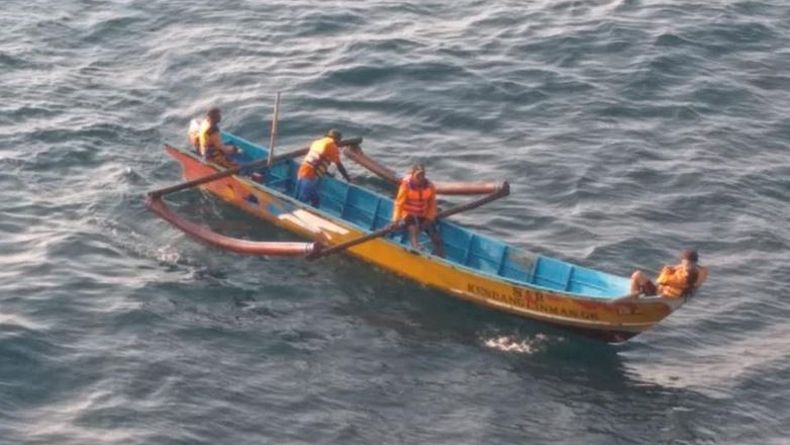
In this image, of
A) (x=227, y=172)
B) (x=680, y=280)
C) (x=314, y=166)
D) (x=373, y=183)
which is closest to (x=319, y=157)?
(x=314, y=166)

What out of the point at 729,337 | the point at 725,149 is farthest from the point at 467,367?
the point at 725,149

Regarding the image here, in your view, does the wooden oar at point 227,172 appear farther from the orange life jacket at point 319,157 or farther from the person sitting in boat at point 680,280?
the person sitting in boat at point 680,280

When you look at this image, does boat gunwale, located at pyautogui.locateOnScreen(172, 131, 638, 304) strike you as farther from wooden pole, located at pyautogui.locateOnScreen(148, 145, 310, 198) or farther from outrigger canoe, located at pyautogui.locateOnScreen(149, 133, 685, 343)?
wooden pole, located at pyautogui.locateOnScreen(148, 145, 310, 198)

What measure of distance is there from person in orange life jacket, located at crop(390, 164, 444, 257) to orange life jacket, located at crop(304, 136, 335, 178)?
304 centimetres

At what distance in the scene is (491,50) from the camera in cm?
4288

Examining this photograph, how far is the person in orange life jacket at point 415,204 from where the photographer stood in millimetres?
30328

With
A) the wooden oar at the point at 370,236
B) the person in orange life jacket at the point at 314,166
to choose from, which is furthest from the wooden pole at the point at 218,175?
the wooden oar at the point at 370,236

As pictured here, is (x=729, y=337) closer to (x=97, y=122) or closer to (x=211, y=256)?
(x=211, y=256)

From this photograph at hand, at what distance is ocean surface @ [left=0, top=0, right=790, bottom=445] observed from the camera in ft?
86.2

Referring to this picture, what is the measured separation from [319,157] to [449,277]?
5075mm

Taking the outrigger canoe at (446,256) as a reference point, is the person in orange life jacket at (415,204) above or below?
above

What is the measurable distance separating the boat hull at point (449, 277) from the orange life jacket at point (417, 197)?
85cm

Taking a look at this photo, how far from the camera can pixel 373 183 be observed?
35344 millimetres

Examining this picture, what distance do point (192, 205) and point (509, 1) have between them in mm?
16726
